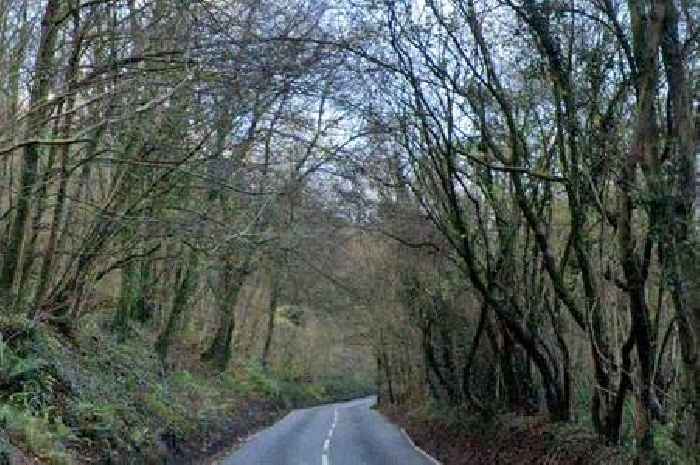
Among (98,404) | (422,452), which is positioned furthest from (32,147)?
(422,452)

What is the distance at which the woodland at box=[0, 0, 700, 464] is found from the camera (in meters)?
10.4

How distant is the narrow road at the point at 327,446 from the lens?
739 inches

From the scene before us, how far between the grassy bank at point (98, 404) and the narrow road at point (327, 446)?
3.56 ft

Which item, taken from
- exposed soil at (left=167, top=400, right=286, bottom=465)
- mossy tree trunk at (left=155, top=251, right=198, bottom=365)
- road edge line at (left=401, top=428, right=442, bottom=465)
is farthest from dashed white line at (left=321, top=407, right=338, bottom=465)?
mossy tree trunk at (left=155, top=251, right=198, bottom=365)

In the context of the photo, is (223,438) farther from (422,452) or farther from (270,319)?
(270,319)

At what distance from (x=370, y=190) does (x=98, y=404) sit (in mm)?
10540

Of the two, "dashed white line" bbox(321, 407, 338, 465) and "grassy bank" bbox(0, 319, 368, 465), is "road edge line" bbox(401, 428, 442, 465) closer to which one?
"dashed white line" bbox(321, 407, 338, 465)

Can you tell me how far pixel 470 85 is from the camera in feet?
49.0

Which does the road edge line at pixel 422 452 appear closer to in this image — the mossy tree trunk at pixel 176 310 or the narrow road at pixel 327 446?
the narrow road at pixel 327 446

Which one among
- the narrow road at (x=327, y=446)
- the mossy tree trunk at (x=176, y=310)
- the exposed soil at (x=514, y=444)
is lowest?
the narrow road at (x=327, y=446)

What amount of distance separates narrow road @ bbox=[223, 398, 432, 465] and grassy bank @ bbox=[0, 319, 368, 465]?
109 cm

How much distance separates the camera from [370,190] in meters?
22.6

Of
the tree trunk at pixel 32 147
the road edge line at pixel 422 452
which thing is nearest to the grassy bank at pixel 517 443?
the road edge line at pixel 422 452

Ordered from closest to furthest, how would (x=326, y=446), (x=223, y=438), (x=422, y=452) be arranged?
(x=422, y=452) < (x=223, y=438) < (x=326, y=446)
